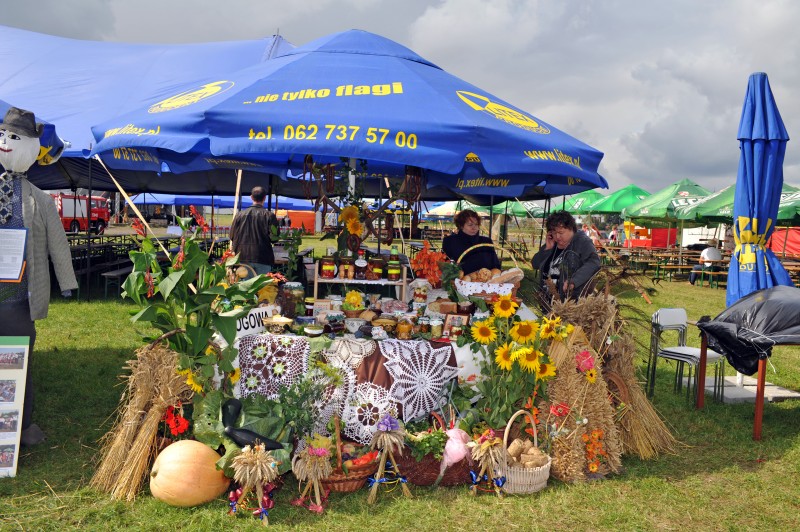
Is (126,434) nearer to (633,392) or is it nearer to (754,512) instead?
(633,392)

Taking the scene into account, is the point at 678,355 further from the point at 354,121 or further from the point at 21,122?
the point at 21,122

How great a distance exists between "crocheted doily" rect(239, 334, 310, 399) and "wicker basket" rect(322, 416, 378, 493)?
0.44 metres

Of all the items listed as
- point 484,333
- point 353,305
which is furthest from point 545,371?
point 353,305

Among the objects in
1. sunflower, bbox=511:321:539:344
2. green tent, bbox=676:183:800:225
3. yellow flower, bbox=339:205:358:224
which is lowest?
sunflower, bbox=511:321:539:344

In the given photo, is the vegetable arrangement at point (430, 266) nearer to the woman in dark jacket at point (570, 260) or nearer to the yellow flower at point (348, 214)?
the yellow flower at point (348, 214)

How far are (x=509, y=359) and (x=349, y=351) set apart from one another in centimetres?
101

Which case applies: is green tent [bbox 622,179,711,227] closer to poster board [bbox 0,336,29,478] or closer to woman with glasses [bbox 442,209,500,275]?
woman with glasses [bbox 442,209,500,275]

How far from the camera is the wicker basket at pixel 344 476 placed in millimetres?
3279

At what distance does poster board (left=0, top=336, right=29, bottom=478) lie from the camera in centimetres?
344

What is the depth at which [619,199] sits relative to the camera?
2227cm

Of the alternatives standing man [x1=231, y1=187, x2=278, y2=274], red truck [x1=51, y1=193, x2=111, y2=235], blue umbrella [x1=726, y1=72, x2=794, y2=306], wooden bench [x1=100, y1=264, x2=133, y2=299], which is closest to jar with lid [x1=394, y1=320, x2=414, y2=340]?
standing man [x1=231, y1=187, x2=278, y2=274]

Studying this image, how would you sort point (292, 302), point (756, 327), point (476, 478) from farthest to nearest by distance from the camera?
point (756, 327) → point (292, 302) → point (476, 478)

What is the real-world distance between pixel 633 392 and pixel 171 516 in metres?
3.10

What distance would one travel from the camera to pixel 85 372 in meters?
5.45
